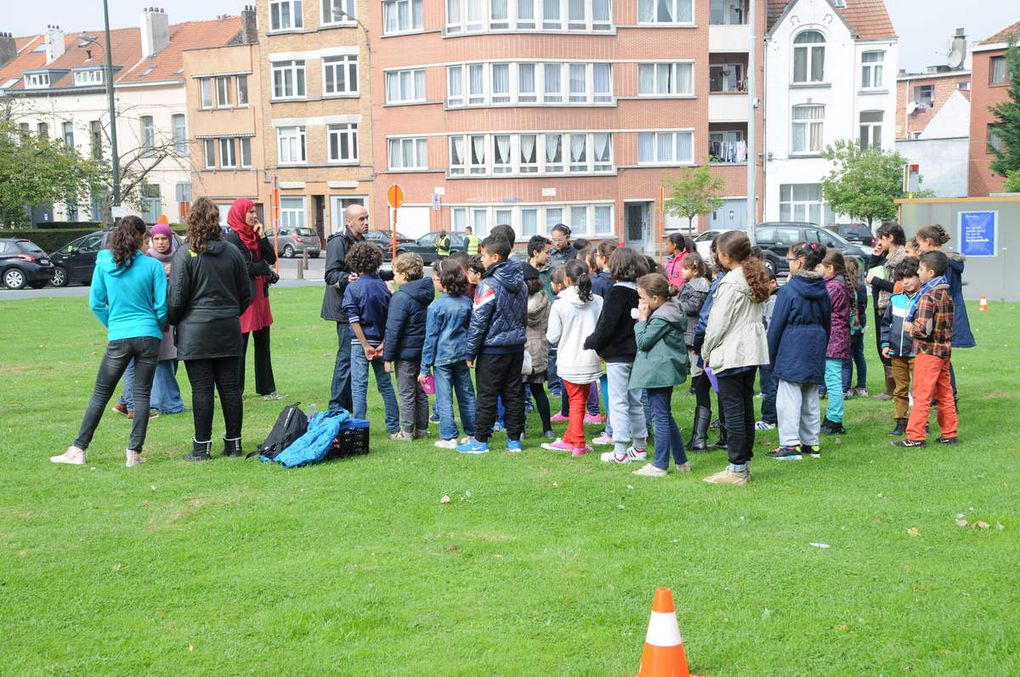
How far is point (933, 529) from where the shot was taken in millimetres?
6996

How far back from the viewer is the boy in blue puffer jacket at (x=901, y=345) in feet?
32.7

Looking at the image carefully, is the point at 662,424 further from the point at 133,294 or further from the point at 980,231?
A: the point at 980,231

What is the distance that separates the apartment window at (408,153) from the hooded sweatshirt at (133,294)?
45.6 m

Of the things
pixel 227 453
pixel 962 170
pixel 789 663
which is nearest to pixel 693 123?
pixel 962 170

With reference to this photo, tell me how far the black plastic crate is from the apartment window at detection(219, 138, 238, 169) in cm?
5447

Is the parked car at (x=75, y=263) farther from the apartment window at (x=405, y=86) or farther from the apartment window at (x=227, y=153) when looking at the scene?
the apartment window at (x=227, y=153)

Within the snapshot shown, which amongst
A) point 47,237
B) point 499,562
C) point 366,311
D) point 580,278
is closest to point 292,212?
point 47,237

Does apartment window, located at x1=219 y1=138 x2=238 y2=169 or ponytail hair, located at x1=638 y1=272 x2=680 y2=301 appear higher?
apartment window, located at x1=219 y1=138 x2=238 y2=169

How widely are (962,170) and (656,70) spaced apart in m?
24.2

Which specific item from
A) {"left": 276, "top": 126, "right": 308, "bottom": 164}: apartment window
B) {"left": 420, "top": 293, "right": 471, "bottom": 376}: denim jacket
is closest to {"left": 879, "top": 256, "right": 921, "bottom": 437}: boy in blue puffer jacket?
{"left": 420, "top": 293, "right": 471, "bottom": 376}: denim jacket

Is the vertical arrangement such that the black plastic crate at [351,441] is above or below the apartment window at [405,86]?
below

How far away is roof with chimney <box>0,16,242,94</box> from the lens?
65438 mm

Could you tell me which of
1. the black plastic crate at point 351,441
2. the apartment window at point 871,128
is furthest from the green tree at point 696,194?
the black plastic crate at point 351,441

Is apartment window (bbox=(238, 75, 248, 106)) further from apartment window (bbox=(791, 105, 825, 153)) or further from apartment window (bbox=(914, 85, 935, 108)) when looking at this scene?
apartment window (bbox=(914, 85, 935, 108))
